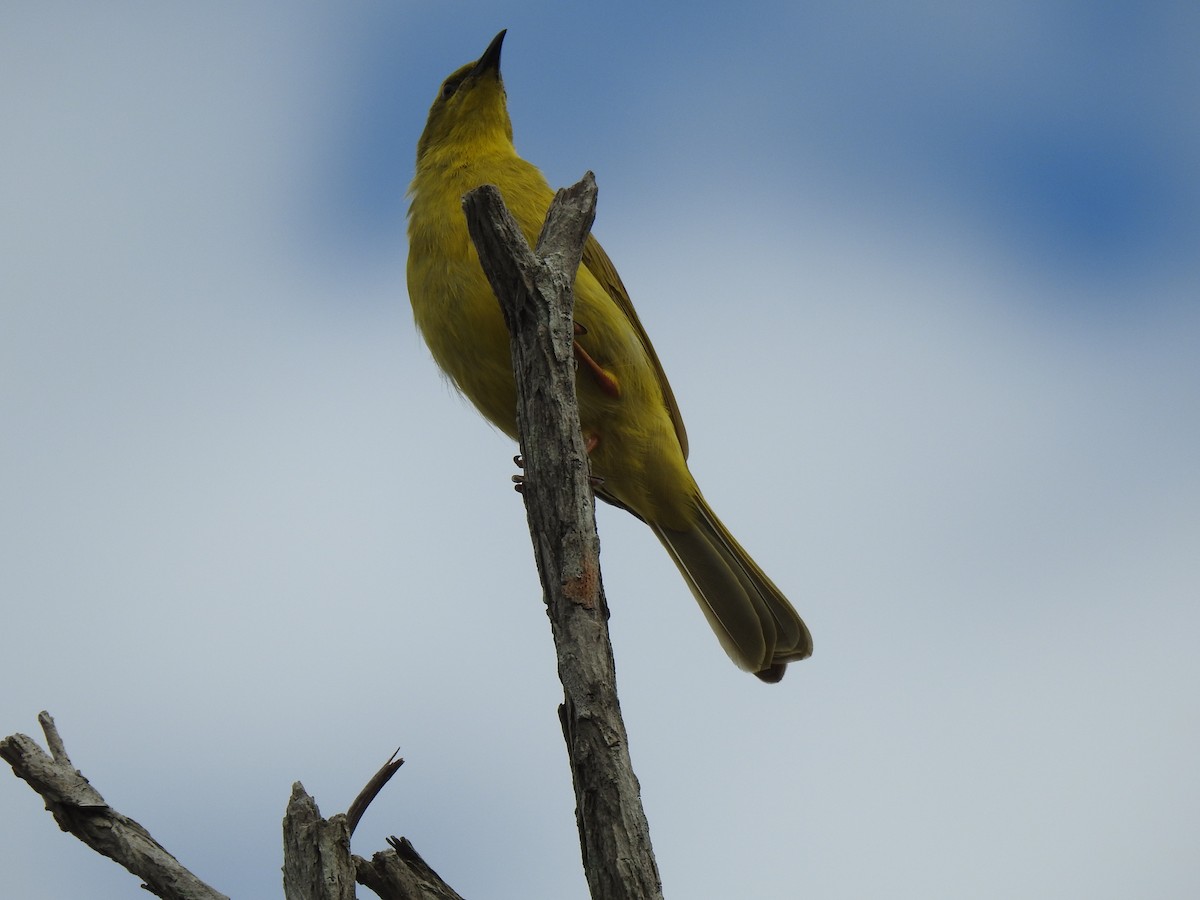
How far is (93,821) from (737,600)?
11.7 ft

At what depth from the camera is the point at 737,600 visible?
619 centimetres

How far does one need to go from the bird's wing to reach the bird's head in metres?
0.94

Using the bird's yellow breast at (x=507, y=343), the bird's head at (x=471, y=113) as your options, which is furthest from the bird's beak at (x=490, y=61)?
the bird's yellow breast at (x=507, y=343)

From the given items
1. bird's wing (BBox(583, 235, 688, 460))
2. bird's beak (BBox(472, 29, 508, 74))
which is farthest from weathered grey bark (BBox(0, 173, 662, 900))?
bird's beak (BBox(472, 29, 508, 74))

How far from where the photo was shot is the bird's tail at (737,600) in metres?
6.10

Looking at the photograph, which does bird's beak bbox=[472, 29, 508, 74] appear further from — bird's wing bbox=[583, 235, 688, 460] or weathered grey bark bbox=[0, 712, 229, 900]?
weathered grey bark bbox=[0, 712, 229, 900]

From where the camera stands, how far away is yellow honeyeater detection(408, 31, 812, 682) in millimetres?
5414

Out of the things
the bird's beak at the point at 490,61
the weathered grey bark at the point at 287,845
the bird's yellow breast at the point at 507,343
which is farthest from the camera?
the bird's beak at the point at 490,61

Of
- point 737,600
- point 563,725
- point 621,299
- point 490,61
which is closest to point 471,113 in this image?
point 490,61

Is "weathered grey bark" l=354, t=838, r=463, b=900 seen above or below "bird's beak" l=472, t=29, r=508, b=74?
below

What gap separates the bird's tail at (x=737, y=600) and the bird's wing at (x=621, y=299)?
47 cm

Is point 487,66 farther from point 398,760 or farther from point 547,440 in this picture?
point 398,760

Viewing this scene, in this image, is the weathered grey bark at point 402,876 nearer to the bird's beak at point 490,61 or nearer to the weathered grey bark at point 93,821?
the weathered grey bark at point 93,821

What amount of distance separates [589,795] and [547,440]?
3.36ft
